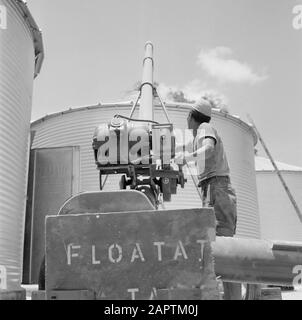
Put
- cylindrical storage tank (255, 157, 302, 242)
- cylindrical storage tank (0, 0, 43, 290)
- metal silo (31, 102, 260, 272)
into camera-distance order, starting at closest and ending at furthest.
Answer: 1. cylindrical storage tank (0, 0, 43, 290)
2. metal silo (31, 102, 260, 272)
3. cylindrical storage tank (255, 157, 302, 242)

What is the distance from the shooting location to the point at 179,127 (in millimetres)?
12719

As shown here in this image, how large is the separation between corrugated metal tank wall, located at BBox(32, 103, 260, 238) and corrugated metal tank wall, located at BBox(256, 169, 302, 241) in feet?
17.5

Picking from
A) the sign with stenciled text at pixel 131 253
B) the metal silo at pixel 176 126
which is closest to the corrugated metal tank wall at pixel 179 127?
the metal silo at pixel 176 126

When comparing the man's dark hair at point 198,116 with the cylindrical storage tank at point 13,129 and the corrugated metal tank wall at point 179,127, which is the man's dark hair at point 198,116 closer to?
the cylindrical storage tank at point 13,129

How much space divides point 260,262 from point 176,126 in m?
11.1

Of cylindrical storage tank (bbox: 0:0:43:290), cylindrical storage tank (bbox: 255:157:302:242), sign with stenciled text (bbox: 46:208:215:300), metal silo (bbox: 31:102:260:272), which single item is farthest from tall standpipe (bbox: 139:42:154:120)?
cylindrical storage tank (bbox: 255:157:302:242)

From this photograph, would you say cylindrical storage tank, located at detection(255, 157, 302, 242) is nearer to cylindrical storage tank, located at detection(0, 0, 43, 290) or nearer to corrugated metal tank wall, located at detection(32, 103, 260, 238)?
corrugated metal tank wall, located at detection(32, 103, 260, 238)

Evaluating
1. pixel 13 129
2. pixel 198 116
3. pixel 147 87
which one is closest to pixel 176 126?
pixel 13 129

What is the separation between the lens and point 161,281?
1.57 m

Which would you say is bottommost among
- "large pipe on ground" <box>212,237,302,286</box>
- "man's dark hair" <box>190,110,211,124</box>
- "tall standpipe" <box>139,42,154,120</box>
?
"large pipe on ground" <box>212,237,302,286</box>

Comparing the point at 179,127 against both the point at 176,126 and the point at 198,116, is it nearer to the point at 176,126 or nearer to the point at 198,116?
the point at 176,126

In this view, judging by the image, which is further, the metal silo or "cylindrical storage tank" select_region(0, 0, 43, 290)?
the metal silo

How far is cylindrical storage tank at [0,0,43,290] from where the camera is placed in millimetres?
8492

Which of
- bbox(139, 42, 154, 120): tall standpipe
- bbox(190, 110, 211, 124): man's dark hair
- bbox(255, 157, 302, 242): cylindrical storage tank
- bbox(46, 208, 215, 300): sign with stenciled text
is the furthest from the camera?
bbox(255, 157, 302, 242): cylindrical storage tank
